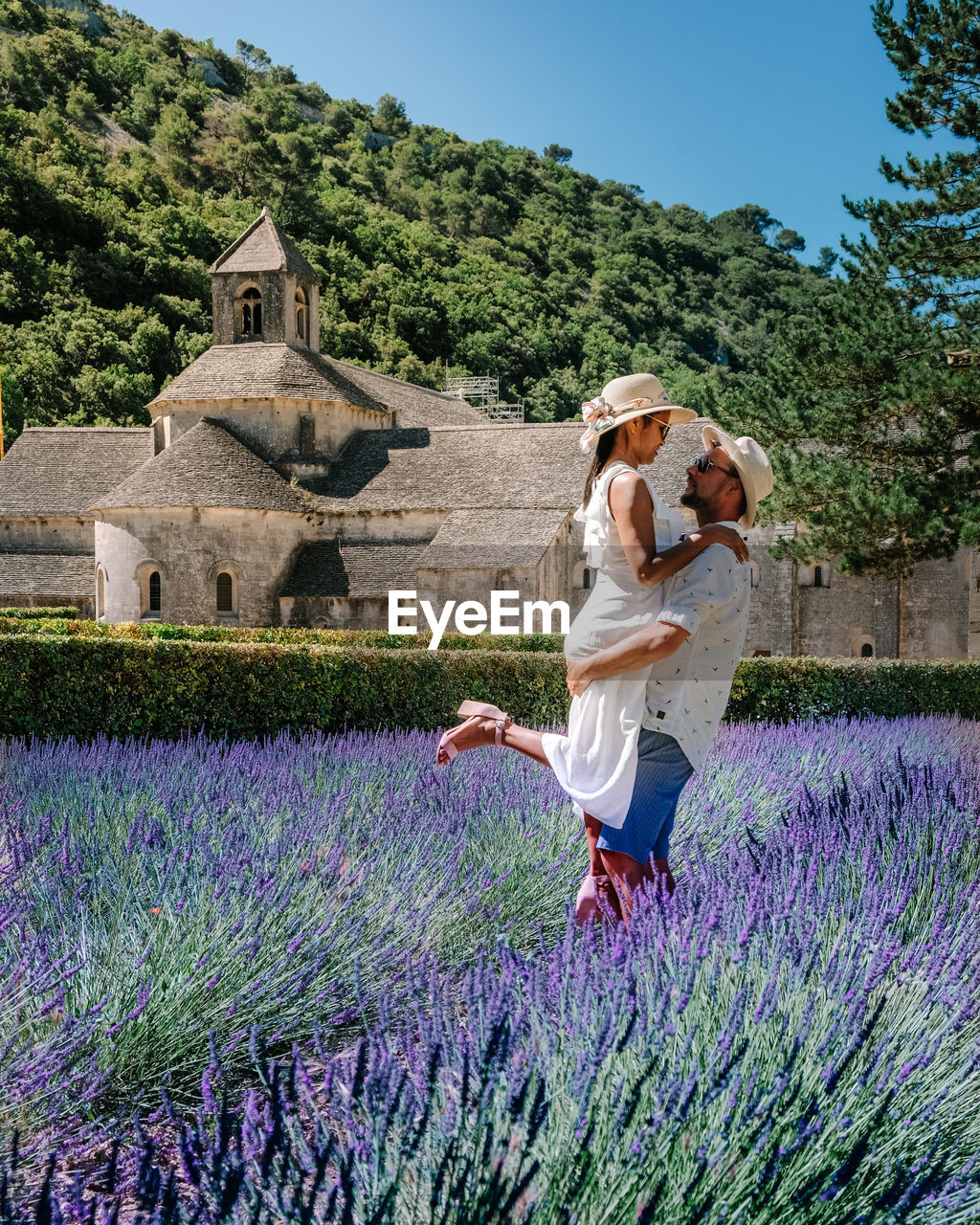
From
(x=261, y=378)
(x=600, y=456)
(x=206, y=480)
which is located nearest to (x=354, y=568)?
(x=206, y=480)

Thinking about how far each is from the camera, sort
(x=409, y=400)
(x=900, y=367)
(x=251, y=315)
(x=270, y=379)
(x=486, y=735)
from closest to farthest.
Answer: (x=486, y=735) → (x=900, y=367) → (x=270, y=379) → (x=251, y=315) → (x=409, y=400)

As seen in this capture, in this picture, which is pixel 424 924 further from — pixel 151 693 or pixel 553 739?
pixel 151 693

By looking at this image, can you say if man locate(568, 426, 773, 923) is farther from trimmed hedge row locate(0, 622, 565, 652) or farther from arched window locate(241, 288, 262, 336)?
arched window locate(241, 288, 262, 336)

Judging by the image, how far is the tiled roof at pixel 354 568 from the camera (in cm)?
2848

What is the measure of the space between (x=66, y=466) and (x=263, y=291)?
9207 millimetres

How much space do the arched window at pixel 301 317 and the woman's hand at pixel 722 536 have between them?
35064 mm

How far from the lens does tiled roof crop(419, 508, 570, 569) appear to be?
26453 mm

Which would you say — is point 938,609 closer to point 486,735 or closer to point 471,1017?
point 486,735

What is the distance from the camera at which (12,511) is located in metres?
33.1

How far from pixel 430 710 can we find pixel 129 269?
209ft

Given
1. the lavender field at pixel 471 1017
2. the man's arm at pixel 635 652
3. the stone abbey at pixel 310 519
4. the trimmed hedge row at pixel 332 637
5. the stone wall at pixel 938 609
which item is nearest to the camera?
the lavender field at pixel 471 1017

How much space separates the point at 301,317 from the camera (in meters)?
36.2

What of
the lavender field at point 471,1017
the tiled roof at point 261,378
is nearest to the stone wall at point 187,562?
the tiled roof at point 261,378

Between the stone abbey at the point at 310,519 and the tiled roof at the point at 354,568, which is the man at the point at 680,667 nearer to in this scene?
the stone abbey at the point at 310,519
